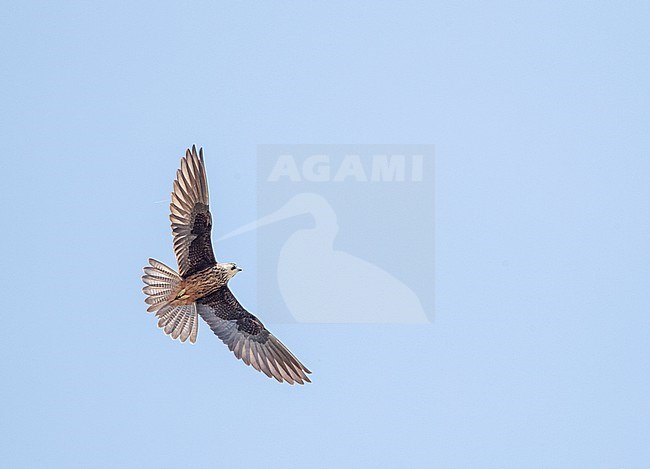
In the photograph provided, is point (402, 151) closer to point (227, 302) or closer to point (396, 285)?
point (396, 285)

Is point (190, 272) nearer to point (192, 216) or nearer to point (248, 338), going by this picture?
point (192, 216)

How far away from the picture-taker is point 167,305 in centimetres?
2441

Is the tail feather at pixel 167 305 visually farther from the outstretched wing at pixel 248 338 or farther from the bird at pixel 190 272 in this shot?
the outstretched wing at pixel 248 338

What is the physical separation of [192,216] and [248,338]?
2204 millimetres

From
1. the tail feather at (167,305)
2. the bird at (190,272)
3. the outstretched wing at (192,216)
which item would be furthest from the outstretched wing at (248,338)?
the outstretched wing at (192,216)

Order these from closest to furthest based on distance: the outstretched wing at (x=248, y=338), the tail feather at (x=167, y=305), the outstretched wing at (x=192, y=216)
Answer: the tail feather at (x=167, y=305) < the outstretched wing at (x=192, y=216) < the outstretched wing at (x=248, y=338)

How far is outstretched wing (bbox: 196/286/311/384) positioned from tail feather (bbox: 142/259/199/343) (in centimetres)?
38

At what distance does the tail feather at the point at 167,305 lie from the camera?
79.2 ft

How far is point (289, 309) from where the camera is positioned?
26.6 metres

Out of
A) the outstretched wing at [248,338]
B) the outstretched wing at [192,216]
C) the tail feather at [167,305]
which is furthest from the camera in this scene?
the outstretched wing at [248,338]

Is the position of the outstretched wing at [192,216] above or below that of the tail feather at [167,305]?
above

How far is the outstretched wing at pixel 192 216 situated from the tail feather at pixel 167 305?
14.6 inches

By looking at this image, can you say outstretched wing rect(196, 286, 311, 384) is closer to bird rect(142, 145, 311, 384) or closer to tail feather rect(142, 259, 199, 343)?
bird rect(142, 145, 311, 384)

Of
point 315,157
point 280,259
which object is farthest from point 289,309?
point 315,157
